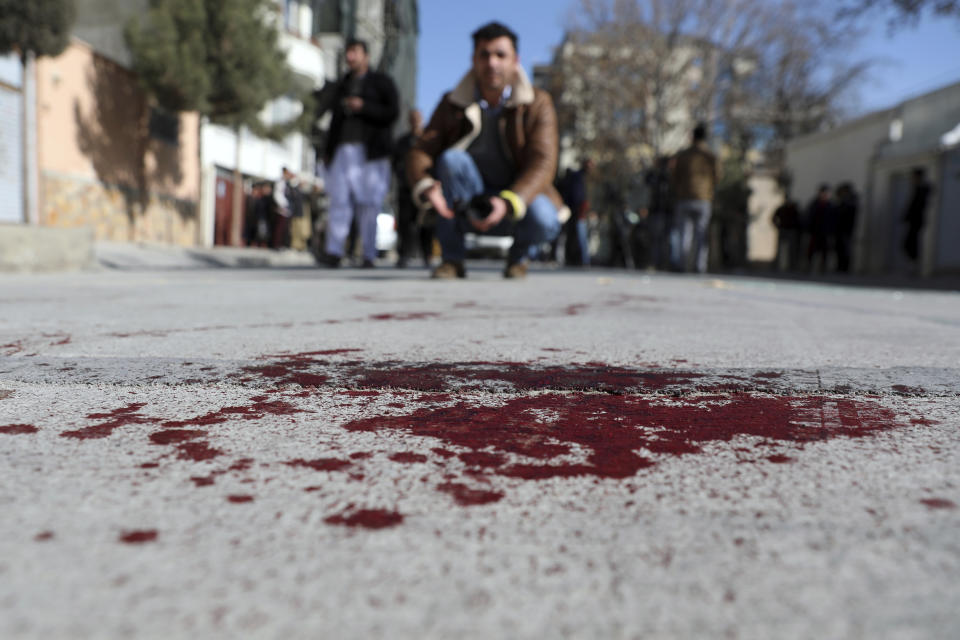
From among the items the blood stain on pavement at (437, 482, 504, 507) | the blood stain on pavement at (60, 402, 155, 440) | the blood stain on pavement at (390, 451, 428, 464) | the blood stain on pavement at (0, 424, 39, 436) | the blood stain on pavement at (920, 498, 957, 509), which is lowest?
the blood stain on pavement at (0, 424, 39, 436)

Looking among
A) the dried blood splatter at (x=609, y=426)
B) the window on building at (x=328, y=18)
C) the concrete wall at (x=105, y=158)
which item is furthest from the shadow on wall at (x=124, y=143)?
the dried blood splatter at (x=609, y=426)

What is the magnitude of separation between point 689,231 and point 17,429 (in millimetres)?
8533

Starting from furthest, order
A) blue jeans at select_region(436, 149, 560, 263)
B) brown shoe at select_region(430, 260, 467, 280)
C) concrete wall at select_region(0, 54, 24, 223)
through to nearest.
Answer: concrete wall at select_region(0, 54, 24, 223) → brown shoe at select_region(430, 260, 467, 280) → blue jeans at select_region(436, 149, 560, 263)

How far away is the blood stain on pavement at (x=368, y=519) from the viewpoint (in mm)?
580

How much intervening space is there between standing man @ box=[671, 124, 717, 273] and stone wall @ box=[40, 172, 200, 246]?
7188 millimetres

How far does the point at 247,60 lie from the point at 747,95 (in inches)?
577

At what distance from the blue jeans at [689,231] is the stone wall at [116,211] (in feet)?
23.6

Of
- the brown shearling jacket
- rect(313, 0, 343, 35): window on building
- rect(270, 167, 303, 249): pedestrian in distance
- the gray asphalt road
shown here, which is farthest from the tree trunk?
the gray asphalt road

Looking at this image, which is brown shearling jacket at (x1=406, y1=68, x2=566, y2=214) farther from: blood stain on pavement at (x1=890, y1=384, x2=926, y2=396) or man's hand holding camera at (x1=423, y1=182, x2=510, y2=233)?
blood stain on pavement at (x1=890, y1=384, x2=926, y2=396)

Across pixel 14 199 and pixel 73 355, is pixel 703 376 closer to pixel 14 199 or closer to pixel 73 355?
pixel 73 355

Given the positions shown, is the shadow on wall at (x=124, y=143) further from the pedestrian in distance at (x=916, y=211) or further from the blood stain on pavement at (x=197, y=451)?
the blood stain on pavement at (x=197, y=451)

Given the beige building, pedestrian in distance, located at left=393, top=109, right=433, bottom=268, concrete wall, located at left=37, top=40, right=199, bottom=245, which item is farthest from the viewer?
the beige building

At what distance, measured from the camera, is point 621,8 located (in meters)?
19.3

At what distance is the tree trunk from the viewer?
1908cm
